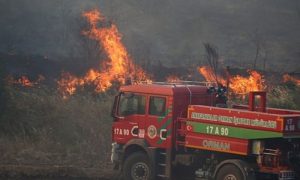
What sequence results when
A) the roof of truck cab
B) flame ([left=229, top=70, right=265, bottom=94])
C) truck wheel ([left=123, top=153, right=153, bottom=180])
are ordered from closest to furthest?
the roof of truck cab → truck wheel ([left=123, top=153, right=153, bottom=180]) → flame ([left=229, top=70, right=265, bottom=94])

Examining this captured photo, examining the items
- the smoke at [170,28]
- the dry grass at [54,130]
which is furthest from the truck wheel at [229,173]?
the smoke at [170,28]

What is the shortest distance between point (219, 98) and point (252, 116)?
Result: 3.03 meters

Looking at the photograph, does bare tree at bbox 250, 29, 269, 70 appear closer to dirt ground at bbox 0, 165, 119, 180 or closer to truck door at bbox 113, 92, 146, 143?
dirt ground at bbox 0, 165, 119, 180

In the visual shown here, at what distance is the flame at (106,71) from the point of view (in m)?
32.1

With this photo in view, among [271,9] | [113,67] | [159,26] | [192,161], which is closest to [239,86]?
[113,67]

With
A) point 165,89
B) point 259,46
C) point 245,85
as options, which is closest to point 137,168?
point 165,89

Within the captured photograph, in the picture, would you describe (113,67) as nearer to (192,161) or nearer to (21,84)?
(21,84)

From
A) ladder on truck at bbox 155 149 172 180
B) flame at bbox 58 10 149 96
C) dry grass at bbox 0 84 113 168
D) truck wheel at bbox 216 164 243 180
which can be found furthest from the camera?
flame at bbox 58 10 149 96

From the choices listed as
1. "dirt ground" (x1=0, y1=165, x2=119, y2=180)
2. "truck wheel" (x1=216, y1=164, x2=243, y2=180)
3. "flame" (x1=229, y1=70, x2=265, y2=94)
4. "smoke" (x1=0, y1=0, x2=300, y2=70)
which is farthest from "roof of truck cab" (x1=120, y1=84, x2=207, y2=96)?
"smoke" (x1=0, y1=0, x2=300, y2=70)

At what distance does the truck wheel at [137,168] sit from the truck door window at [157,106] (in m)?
1.35

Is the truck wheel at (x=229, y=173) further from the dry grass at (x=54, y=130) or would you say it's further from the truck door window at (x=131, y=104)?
the dry grass at (x=54, y=130)

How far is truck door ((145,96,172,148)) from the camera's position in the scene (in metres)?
16.9

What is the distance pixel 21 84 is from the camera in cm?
3512

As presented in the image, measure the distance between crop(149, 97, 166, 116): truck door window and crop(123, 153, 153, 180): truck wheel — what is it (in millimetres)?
1355
